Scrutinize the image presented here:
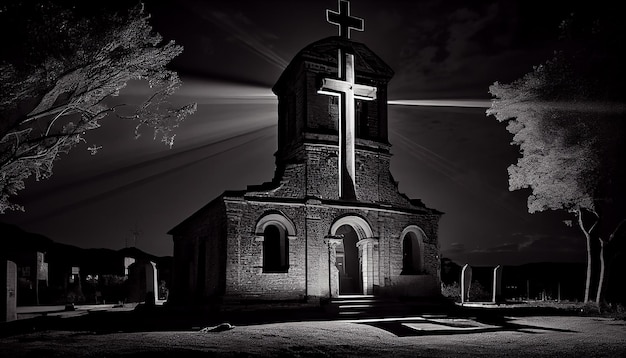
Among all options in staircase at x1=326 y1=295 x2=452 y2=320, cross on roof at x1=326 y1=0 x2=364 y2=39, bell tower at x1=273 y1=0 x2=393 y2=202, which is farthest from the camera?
bell tower at x1=273 y1=0 x2=393 y2=202

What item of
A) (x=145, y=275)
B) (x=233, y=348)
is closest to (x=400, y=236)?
(x=145, y=275)

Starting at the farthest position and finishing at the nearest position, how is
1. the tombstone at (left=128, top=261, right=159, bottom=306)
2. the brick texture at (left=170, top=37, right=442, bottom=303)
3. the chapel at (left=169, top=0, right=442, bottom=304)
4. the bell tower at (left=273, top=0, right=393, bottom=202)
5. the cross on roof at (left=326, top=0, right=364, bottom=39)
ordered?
the tombstone at (left=128, top=261, right=159, bottom=306) → the bell tower at (left=273, top=0, right=393, bottom=202) → the brick texture at (left=170, top=37, right=442, bottom=303) → the chapel at (left=169, top=0, right=442, bottom=304) → the cross on roof at (left=326, top=0, right=364, bottom=39)

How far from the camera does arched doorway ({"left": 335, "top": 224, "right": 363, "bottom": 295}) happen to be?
2398cm

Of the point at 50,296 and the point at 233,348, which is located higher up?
the point at 233,348

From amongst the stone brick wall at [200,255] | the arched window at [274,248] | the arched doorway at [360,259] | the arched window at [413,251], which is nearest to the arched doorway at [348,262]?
the arched doorway at [360,259]

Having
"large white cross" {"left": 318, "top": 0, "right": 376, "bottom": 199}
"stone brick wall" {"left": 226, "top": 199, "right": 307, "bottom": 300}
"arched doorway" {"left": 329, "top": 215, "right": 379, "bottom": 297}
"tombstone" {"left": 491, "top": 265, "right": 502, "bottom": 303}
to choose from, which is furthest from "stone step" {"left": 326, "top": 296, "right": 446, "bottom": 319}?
"tombstone" {"left": 491, "top": 265, "right": 502, "bottom": 303}

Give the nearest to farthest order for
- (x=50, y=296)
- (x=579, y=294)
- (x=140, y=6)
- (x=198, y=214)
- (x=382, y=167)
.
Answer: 1. (x=140, y=6)
2. (x=382, y=167)
3. (x=198, y=214)
4. (x=50, y=296)
5. (x=579, y=294)

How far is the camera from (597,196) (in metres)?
21.1

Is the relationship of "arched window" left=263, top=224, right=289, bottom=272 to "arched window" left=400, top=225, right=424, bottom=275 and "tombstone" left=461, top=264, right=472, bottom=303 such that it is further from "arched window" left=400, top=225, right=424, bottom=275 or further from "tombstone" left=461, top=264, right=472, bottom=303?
"tombstone" left=461, top=264, right=472, bottom=303

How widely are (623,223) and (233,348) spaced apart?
17.9 metres

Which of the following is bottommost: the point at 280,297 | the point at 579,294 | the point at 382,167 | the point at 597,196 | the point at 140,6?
the point at 579,294

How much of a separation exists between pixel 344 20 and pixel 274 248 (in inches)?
371

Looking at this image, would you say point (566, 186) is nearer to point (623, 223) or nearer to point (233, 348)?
point (623, 223)

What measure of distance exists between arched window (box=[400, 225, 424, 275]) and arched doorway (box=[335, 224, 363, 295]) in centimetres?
237
